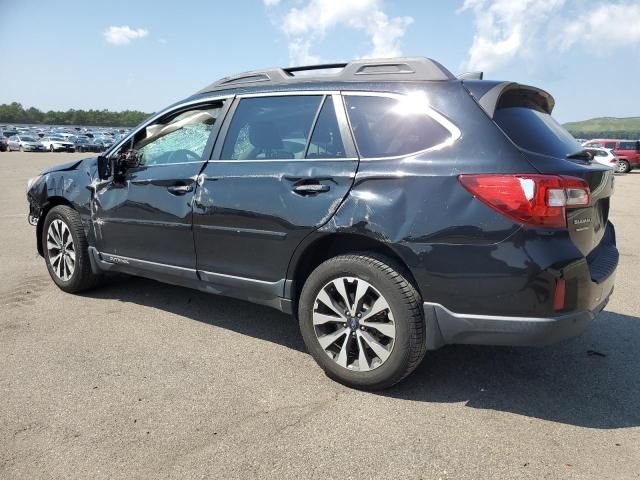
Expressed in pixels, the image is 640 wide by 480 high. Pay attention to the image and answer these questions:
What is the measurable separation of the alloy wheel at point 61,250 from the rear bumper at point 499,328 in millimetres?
3491

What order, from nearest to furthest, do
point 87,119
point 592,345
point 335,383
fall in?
point 335,383 < point 592,345 < point 87,119

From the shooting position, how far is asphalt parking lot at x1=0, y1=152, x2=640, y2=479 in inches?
97.3

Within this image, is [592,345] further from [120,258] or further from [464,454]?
[120,258]

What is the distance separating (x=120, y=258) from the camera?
4.55m

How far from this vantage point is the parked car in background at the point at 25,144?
172 ft

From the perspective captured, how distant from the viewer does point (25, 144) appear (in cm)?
5262

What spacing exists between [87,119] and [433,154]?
201 metres

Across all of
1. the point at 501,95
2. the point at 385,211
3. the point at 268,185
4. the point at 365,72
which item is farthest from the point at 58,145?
the point at 501,95

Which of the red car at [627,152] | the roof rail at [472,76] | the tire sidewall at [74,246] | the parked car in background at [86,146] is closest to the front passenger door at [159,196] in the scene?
the tire sidewall at [74,246]

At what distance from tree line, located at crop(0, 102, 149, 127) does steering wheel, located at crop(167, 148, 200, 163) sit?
167 meters

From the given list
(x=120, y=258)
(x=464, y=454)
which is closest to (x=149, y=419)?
(x=464, y=454)

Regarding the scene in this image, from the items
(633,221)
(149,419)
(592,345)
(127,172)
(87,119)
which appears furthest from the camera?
(87,119)

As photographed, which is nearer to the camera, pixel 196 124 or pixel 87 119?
pixel 196 124

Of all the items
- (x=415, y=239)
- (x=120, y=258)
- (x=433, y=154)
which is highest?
(x=433, y=154)
